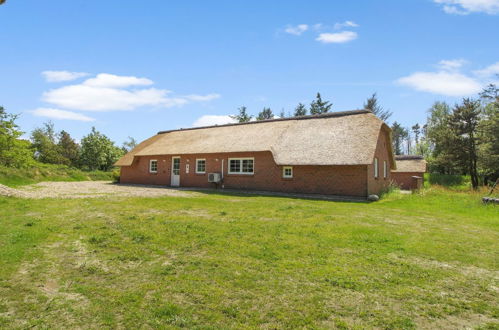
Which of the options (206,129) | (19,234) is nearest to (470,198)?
(19,234)

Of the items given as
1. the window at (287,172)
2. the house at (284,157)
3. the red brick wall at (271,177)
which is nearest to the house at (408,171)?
the house at (284,157)

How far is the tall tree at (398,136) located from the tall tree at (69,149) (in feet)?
226

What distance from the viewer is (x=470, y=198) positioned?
46.7 feet

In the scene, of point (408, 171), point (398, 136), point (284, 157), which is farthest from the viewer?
point (398, 136)

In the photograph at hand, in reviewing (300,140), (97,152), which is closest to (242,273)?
(300,140)

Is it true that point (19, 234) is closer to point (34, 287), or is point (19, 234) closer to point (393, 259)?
point (34, 287)

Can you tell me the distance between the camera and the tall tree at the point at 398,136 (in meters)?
73.8

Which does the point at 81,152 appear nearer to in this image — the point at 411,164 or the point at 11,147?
the point at 11,147

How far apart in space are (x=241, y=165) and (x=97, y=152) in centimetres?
2984

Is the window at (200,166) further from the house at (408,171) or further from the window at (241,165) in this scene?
the house at (408,171)

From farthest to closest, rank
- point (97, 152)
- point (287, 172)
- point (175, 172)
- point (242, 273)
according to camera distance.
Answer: point (97, 152), point (175, 172), point (287, 172), point (242, 273)

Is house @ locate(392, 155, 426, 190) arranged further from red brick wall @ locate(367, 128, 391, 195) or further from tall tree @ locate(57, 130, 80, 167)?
tall tree @ locate(57, 130, 80, 167)

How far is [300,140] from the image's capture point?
1900cm

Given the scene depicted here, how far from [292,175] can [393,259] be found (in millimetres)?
12917
